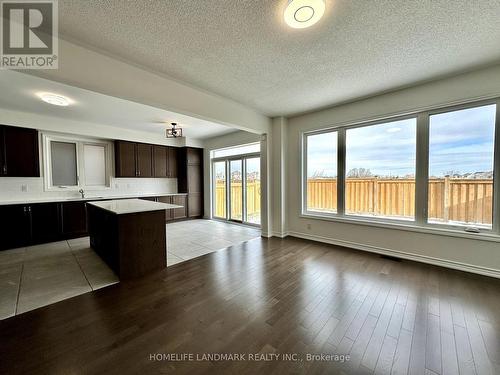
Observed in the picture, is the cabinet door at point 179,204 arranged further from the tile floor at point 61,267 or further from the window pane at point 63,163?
the window pane at point 63,163

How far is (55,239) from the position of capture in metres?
4.18

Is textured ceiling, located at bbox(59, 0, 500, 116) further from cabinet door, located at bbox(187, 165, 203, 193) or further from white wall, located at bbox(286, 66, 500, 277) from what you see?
cabinet door, located at bbox(187, 165, 203, 193)

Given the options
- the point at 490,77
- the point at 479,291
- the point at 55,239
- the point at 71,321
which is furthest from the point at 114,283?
the point at 490,77

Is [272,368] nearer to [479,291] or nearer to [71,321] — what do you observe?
[71,321]

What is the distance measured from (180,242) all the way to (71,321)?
2.33 m

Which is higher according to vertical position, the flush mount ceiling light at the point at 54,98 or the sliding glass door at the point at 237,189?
the flush mount ceiling light at the point at 54,98

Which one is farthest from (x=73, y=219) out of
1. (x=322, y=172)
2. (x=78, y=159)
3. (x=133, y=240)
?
(x=322, y=172)

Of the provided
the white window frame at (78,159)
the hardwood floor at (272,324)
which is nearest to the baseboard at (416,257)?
the hardwood floor at (272,324)

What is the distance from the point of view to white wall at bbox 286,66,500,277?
8.35ft

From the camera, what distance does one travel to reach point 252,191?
5.63m

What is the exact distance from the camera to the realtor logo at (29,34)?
1626mm

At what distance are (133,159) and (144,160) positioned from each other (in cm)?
29

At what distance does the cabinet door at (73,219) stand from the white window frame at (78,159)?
0.70 m

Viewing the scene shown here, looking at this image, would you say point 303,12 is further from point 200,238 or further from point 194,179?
point 194,179
